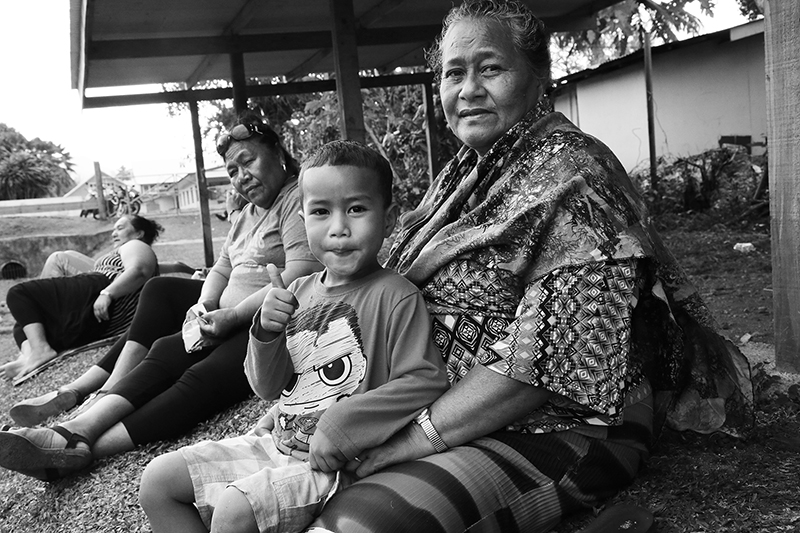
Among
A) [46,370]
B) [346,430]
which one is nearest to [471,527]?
[346,430]

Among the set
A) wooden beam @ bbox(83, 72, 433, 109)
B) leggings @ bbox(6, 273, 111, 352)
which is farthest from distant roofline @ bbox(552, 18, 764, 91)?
leggings @ bbox(6, 273, 111, 352)

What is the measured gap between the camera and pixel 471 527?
5.24 ft

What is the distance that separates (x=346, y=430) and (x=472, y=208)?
78 centimetres

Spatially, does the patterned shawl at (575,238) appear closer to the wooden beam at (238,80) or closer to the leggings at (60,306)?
the leggings at (60,306)

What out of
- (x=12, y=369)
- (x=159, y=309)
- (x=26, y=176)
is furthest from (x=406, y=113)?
(x=26, y=176)

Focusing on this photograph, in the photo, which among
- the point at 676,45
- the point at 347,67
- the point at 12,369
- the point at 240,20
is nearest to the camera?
the point at 347,67

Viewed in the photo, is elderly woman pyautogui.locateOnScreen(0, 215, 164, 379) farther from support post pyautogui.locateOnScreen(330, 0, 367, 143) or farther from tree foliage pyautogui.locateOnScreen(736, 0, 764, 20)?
tree foliage pyautogui.locateOnScreen(736, 0, 764, 20)

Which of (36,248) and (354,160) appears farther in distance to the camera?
(36,248)

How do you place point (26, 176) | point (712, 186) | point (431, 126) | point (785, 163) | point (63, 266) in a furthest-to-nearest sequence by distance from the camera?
point (26, 176) → point (712, 186) → point (431, 126) → point (63, 266) → point (785, 163)

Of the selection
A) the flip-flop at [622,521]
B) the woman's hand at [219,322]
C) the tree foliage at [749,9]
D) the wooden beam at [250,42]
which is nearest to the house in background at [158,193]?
the tree foliage at [749,9]

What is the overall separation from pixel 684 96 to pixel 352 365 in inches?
495

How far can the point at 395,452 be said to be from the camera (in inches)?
67.2

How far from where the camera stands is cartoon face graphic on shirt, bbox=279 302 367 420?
1.82 metres

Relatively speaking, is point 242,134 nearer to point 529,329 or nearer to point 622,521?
point 529,329
